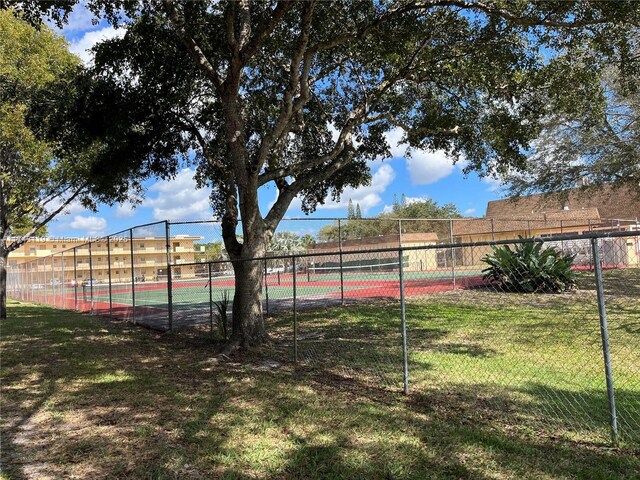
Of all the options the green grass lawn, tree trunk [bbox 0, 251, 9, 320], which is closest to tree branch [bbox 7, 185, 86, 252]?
tree trunk [bbox 0, 251, 9, 320]

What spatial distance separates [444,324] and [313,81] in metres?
5.83

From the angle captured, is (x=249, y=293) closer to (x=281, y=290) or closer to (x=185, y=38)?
(x=185, y=38)

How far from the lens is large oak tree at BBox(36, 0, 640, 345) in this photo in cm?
788

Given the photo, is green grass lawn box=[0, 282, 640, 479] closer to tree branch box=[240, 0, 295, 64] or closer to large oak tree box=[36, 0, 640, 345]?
large oak tree box=[36, 0, 640, 345]

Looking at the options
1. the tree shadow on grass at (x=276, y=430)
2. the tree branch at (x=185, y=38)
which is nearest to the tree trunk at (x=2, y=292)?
the tree shadow on grass at (x=276, y=430)

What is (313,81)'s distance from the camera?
34.3 ft

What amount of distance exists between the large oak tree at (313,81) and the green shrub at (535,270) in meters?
3.89

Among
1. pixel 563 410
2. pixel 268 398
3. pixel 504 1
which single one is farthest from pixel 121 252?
pixel 563 410

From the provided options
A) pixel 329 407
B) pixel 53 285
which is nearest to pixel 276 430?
pixel 329 407

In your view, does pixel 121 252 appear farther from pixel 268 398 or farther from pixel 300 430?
pixel 300 430

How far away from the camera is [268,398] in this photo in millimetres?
5348

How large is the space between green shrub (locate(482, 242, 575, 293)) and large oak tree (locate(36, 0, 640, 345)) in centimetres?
389

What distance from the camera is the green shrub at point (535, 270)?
46.3 ft

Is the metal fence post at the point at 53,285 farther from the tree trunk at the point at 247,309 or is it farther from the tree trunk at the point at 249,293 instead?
the tree trunk at the point at 247,309
